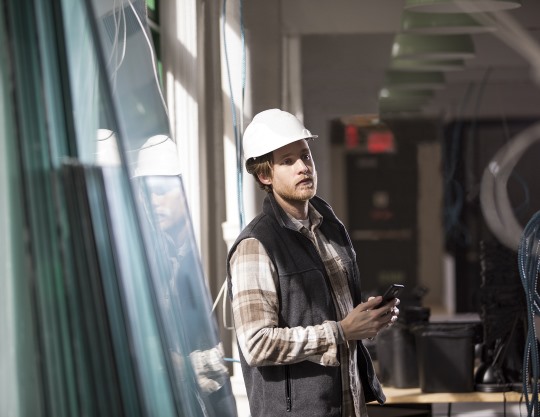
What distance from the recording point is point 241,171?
4.12 m

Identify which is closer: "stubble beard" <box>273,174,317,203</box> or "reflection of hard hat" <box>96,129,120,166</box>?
"reflection of hard hat" <box>96,129,120,166</box>

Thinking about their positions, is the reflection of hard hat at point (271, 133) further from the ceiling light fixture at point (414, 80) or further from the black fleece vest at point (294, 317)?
the ceiling light fixture at point (414, 80)

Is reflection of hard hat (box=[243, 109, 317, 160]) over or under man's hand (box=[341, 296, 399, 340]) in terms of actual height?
over

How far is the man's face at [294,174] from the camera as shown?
107 inches

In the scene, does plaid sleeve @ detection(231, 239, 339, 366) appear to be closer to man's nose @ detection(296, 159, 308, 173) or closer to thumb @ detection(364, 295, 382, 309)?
thumb @ detection(364, 295, 382, 309)

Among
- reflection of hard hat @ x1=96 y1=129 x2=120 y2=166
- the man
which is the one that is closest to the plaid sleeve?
the man

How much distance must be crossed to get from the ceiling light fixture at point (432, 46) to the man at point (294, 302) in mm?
2269

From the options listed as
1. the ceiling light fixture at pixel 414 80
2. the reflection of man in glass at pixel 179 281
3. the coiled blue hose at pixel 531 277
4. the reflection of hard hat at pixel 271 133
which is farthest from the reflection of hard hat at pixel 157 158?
the ceiling light fixture at pixel 414 80

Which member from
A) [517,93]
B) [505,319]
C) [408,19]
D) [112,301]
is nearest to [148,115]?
[112,301]

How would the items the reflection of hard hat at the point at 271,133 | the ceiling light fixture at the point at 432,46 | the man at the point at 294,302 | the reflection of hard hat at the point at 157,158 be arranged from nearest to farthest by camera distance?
the reflection of hard hat at the point at 157,158 < the man at the point at 294,302 < the reflection of hard hat at the point at 271,133 < the ceiling light fixture at the point at 432,46

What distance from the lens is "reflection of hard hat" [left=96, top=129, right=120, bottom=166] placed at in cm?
194

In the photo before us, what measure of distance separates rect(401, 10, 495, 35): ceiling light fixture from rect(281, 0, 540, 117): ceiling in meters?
0.03

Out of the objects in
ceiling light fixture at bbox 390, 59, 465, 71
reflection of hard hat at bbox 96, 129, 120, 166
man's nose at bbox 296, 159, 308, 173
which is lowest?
man's nose at bbox 296, 159, 308, 173

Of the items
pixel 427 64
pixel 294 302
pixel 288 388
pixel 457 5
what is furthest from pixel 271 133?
pixel 427 64
